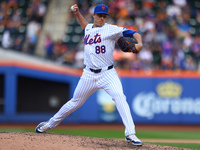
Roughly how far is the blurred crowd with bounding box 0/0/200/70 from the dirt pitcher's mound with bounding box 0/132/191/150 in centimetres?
659

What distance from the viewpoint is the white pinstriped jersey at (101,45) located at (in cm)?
451

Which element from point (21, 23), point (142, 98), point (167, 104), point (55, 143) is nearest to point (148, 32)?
point (142, 98)

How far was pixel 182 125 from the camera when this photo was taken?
11219 mm

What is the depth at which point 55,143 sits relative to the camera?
A: 4.42m

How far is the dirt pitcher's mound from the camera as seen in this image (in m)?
4.21

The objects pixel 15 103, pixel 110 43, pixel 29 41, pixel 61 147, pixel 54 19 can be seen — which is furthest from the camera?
pixel 54 19

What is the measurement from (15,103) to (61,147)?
6906mm

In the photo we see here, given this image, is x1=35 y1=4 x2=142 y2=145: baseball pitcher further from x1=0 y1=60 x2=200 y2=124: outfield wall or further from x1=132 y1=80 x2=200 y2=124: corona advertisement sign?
x1=132 y1=80 x2=200 y2=124: corona advertisement sign

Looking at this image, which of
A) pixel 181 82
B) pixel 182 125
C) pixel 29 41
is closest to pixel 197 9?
pixel 181 82

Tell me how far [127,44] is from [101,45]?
0.31 metres

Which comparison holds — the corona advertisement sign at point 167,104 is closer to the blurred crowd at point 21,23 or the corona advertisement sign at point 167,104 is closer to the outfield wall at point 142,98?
the outfield wall at point 142,98

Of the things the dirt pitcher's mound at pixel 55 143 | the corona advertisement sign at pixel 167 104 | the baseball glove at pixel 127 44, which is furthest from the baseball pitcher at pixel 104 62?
the corona advertisement sign at pixel 167 104

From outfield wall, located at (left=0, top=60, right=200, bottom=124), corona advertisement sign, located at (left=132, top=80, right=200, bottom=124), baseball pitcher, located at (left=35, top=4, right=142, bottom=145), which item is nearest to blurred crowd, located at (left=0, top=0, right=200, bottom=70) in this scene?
outfield wall, located at (left=0, top=60, right=200, bottom=124)

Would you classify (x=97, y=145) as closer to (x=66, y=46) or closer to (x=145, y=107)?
(x=145, y=107)
